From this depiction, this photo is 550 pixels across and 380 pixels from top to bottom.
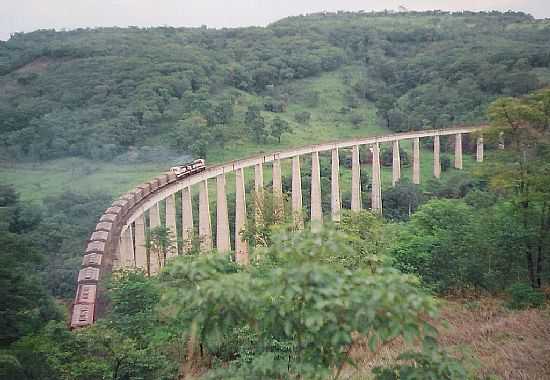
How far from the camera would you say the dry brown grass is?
32.7 feet

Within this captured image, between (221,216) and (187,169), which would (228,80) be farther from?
(221,216)

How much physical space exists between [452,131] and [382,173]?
25.8 feet

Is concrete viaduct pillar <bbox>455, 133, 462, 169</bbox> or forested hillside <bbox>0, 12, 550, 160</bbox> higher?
forested hillside <bbox>0, 12, 550, 160</bbox>

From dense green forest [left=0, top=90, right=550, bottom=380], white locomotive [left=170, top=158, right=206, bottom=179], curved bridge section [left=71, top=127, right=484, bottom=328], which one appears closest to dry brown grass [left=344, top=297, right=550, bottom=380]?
dense green forest [left=0, top=90, right=550, bottom=380]

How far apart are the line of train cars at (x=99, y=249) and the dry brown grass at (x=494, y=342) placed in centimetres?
732

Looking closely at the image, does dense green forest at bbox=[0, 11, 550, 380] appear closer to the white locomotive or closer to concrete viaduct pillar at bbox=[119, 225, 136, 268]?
concrete viaduct pillar at bbox=[119, 225, 136, 268]

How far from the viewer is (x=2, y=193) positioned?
32000 mm

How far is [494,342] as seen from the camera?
11945 mm

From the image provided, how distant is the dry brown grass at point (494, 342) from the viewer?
998 cm

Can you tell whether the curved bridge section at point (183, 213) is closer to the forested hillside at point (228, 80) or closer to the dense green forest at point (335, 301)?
the dense green forest at point (335, 301)

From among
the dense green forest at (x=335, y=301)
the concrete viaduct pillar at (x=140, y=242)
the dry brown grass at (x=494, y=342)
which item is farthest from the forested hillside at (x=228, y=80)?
the dry brown grass at (x=494, y=342)

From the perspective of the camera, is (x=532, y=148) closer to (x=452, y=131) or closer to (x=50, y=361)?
(x=50, y=361)

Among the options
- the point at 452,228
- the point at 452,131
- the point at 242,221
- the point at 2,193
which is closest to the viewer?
the point at 452,228

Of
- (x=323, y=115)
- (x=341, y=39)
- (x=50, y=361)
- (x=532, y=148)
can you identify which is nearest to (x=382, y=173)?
(x=323, y=115)
